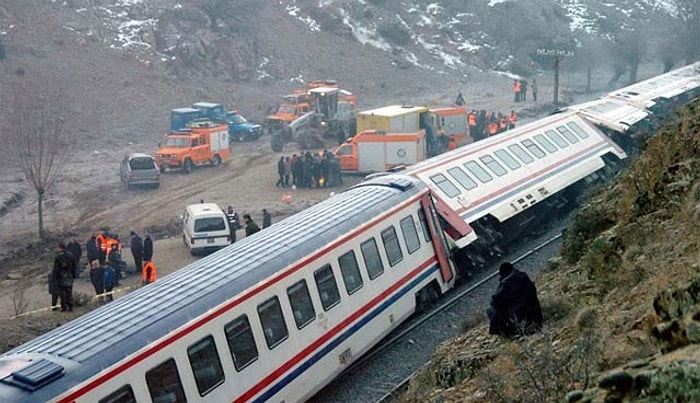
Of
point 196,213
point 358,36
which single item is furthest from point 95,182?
point 358,36

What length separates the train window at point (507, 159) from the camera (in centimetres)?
2003

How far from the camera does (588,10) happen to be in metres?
77.6

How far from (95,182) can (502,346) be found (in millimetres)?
25436

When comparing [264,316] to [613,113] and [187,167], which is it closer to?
[613,113]

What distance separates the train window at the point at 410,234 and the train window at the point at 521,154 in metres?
6.80

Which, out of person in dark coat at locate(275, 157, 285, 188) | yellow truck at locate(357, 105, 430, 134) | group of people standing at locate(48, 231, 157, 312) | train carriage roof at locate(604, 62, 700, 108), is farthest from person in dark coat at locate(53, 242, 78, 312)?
train carriage roof at locate(604, 62, 700, 108)

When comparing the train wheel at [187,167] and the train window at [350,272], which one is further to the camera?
the train wheel at [187,167]

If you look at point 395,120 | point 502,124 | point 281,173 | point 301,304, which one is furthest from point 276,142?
point 301,304

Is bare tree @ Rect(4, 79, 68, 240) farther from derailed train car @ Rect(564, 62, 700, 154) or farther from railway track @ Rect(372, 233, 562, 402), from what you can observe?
derailed train car @ Rect(564, 62, 700, 154)

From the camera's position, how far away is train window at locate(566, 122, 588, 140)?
24250 mm

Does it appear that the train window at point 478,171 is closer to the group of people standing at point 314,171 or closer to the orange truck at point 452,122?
the group of people standing at point 314,171

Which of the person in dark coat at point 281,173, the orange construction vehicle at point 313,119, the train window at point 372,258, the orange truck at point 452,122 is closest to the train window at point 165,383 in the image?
the train window at point 372,258

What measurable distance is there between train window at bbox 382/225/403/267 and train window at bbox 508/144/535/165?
24.9ft

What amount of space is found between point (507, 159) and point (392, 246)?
23.9 feet
